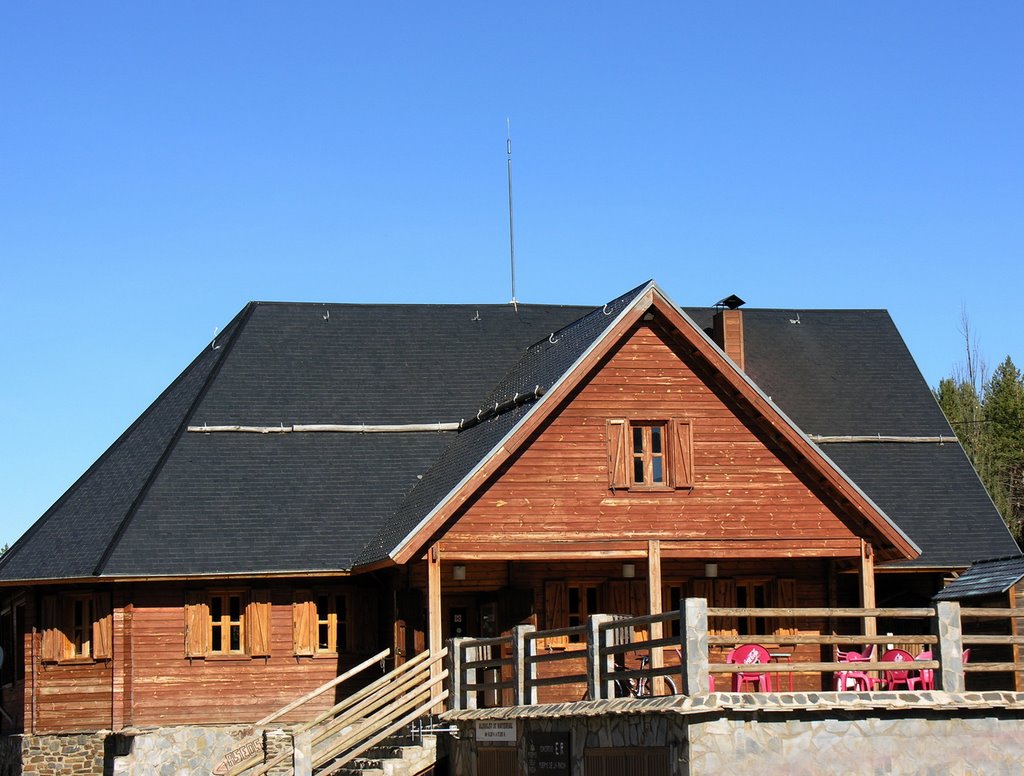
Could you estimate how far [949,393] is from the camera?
70.2 m

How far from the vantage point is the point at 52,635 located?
27500mm

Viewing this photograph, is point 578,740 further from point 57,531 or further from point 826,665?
point 57,531

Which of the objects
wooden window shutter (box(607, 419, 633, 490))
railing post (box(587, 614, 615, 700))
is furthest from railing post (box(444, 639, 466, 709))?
wooden window shutter (box(607, 419, 633, 490))

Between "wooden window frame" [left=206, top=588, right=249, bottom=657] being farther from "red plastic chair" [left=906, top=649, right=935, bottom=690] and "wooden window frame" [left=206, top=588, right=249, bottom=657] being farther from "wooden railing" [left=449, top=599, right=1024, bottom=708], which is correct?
"red plastic chair" [left=906, top=649, right=935, bottom=690]

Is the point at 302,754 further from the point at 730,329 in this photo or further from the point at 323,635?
the point at 730,329

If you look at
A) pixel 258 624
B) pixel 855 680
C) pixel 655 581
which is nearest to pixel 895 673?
pixel 855 680

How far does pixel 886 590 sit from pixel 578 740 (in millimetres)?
13103

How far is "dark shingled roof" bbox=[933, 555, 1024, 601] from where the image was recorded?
85.5ft

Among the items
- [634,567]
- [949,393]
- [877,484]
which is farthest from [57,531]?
[949,393]

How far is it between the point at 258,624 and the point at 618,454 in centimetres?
676

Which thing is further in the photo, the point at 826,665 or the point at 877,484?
the point at 877,484

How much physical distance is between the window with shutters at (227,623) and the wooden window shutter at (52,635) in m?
2.17

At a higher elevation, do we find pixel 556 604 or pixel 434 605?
pixel 434 605

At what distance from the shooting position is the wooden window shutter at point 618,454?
2602 centimetres
